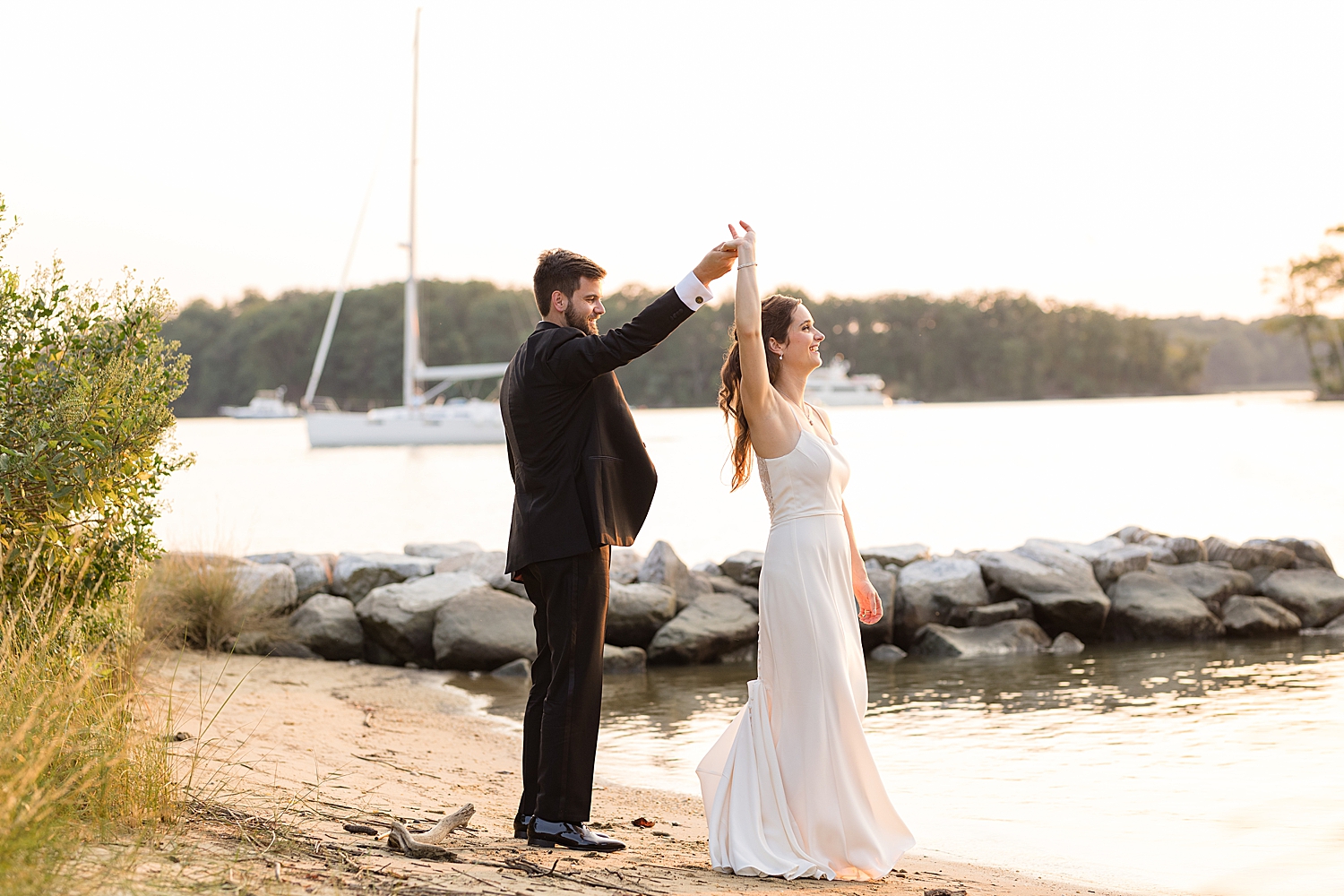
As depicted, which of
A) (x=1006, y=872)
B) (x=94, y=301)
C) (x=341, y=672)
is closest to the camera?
(x=1006, y=872)

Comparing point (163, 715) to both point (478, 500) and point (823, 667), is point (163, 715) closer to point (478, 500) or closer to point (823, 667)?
point (823, 667)

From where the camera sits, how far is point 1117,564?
11.9 m

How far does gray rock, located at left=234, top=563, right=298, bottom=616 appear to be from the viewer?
10.0 metres

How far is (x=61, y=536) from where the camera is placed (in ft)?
18.0

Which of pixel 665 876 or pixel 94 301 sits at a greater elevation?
pixel 94 301

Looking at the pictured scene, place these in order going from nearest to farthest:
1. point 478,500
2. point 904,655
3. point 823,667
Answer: point 823,667 → point 904,655 → point 478,500

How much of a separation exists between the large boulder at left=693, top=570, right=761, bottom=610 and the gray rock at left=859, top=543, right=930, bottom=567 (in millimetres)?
1203

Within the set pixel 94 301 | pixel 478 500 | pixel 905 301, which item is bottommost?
pixel 478 500

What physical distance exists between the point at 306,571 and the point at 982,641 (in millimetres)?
6300

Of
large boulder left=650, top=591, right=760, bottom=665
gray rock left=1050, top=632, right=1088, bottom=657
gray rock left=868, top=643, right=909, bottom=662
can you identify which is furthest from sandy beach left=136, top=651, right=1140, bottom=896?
gray rock left=1050, top=632, right=1088, bottom=657

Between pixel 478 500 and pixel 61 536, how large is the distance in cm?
2645

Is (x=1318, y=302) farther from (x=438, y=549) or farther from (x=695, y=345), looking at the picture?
(x=438, y=549)

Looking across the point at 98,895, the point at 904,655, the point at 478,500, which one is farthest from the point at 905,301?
the point at 98,895

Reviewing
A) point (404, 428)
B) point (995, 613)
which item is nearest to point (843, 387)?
point (404, 428)
